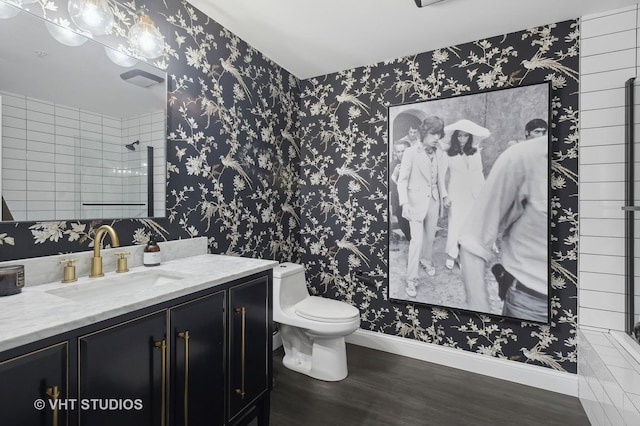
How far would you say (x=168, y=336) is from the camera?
1199 millimetres

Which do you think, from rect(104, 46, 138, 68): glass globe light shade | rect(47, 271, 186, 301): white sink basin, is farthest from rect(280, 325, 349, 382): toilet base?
rect(104, 46, 138, 68): glass globe light shade

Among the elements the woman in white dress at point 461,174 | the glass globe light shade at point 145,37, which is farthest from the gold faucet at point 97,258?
the woman in white dress at point 461,174

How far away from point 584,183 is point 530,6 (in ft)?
3.78

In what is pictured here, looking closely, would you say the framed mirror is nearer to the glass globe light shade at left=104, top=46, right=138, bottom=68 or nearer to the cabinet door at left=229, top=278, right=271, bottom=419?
the glass globe light shade at left=104, top=46, right=138, bottom=68

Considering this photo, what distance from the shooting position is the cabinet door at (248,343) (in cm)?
152

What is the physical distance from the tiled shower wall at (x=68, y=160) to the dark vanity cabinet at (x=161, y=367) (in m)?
0.73

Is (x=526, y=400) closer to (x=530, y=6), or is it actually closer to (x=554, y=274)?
(x=554, y=274)

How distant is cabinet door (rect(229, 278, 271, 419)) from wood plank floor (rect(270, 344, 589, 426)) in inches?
13.9

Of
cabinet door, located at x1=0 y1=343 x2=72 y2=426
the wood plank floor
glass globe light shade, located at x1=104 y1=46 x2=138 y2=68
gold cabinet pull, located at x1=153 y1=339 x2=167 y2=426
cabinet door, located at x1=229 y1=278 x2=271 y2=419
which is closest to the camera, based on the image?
cabinet door, located at x1=0 y1=343 x2=72 y2=426

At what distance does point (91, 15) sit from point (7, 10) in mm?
289

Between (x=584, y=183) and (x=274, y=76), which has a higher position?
(x=274, y=76)

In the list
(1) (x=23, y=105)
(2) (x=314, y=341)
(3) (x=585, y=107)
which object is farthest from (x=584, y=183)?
(1) (x=23, y=105)

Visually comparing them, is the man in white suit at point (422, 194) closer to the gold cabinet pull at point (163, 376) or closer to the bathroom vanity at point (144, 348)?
the bathroom vanity at point (144, 348)

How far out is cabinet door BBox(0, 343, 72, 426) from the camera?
0.79m
